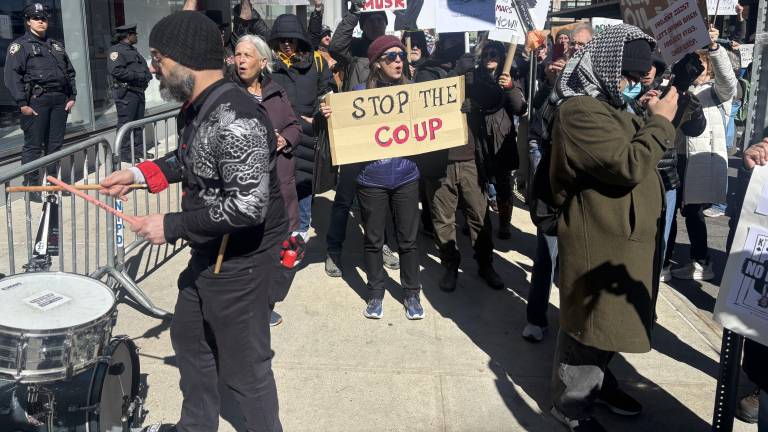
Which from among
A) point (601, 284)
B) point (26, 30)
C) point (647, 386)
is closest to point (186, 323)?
point (601, 284)

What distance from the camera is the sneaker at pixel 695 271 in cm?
627

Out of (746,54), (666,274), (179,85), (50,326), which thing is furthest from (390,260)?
(746,54)

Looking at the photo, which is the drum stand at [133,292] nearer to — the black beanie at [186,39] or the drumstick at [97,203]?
the drumstick at [97,203]

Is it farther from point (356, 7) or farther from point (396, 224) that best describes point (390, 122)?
point (356, 7)

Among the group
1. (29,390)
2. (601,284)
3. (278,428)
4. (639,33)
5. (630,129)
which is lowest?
(278,428)

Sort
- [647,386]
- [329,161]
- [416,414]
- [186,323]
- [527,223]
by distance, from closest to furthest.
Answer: [186,323] → [416,414] → [647,386] → [329,161] → [527,223]

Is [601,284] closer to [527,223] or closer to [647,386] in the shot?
[647,386]

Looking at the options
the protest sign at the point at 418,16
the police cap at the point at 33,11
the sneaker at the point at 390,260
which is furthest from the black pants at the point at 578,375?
the police cap at the point at 33,11

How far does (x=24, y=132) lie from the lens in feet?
26.7

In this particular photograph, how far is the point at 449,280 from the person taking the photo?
557 cm

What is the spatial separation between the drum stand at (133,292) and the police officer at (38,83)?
149 inches

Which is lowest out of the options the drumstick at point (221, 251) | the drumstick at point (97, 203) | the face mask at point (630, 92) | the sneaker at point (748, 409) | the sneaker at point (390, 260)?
the sneaker at point (390, 260)

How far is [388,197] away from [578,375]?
1988 mm

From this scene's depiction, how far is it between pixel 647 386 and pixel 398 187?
1.96 metres
